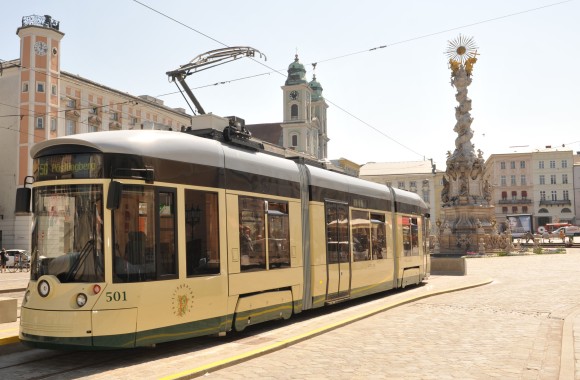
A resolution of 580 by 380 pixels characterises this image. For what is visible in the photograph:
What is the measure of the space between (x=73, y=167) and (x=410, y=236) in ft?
39.0

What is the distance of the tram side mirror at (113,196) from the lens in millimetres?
7477

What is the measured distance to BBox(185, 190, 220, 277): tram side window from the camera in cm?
848

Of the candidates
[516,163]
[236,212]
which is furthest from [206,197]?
[516,163]

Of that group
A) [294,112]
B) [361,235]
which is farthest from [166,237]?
[294,112]

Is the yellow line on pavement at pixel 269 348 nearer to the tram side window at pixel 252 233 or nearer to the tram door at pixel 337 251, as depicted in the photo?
the tram door at pixel 337 251

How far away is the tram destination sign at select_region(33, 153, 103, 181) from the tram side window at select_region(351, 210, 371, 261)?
22.7ft

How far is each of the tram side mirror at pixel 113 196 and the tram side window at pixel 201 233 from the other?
3.94 feet

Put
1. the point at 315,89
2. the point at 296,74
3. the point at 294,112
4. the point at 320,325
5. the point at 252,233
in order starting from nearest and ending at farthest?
the point at 252,233
the point at 320,325
the point at 294,112
the point at 296,74
the point at 315,89

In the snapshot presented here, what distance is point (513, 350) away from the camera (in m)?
8.75

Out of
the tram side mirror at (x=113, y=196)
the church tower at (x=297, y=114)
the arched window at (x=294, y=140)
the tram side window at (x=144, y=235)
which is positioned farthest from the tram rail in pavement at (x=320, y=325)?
the arched window at (x=294, y=140)

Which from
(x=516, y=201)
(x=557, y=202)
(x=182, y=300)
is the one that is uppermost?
(x=516, y=201)

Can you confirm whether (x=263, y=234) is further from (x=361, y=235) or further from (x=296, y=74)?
(x=296, y=74)

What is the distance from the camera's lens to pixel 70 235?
7656mm

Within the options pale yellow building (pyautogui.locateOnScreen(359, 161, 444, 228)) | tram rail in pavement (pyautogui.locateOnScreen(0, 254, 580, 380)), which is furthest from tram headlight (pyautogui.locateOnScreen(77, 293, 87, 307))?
pale yellow building (pyautogui.locateOnScreen(359, 161, 444, 228))
